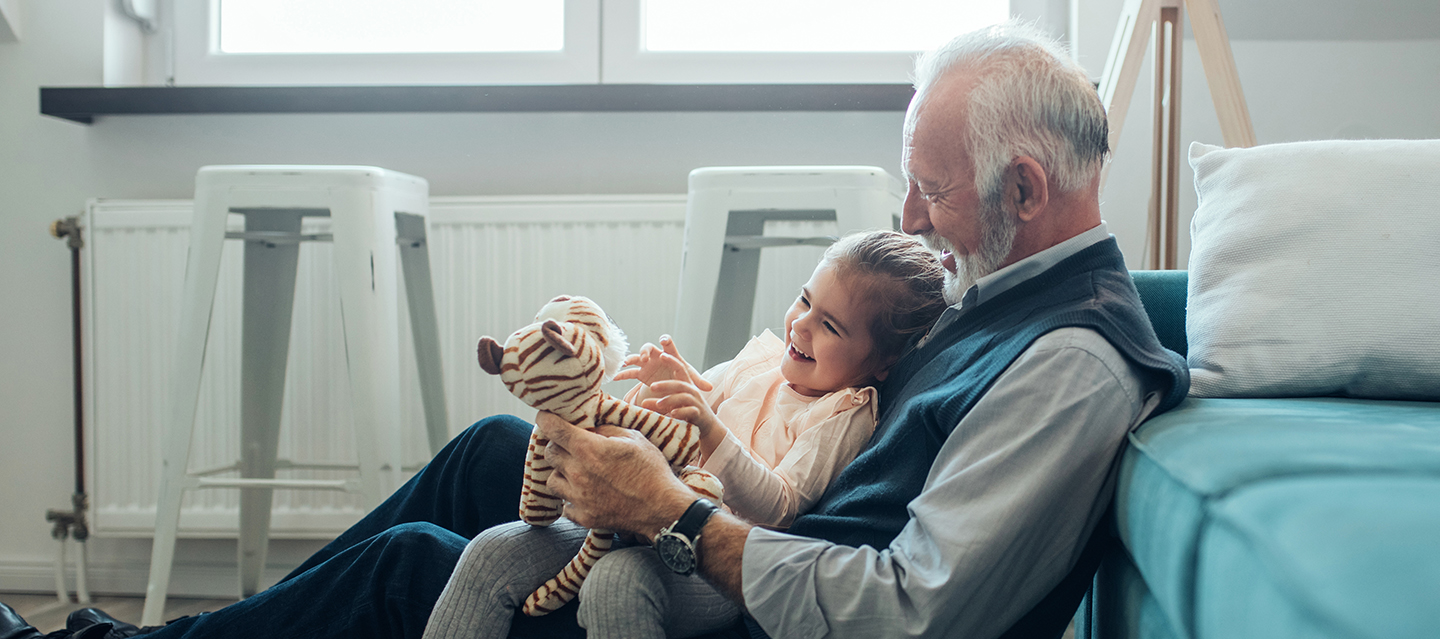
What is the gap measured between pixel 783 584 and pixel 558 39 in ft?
5.57

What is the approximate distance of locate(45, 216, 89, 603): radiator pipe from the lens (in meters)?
1.87

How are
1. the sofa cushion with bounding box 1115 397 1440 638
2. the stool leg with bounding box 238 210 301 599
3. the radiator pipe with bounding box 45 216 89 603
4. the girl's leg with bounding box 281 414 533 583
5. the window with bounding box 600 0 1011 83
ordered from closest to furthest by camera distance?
1. the sofa cushion with bounding box 1115 397 1440 638
2. the girl's leg with bounding box 281 414 533 583
3. the stool leg with bounding box 238 210 301 599
4. the radiator pipe with bounding box 45 216 89 603
5. the window with bounding box 600 0 1011 83

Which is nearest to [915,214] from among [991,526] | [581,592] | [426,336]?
[991,526]

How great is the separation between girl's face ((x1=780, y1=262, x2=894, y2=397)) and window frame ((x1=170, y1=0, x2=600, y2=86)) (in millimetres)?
Answer: 1315

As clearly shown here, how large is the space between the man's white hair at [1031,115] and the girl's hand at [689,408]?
12.5 inches

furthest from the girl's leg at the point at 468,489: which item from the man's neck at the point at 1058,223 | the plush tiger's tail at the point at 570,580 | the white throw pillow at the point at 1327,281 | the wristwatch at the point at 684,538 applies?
the white throw pillow at the point at 1327,281

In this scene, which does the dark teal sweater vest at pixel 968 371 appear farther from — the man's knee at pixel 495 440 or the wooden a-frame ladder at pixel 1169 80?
the wooden a-frame ladder at pixel 1169 80

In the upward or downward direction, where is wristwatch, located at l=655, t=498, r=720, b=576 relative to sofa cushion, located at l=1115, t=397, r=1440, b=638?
downward

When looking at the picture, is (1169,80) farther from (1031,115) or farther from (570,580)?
(570,580)

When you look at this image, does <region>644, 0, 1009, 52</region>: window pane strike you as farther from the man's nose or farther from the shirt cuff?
the shirt cuff

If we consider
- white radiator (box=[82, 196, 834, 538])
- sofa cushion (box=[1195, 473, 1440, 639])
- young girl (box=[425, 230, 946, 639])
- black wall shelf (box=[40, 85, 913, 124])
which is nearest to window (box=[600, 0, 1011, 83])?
black wall shelf (box=[40, 85, 913, 124])

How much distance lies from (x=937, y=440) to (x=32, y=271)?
2.13 m

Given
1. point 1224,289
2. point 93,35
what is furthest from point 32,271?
point 1224,289

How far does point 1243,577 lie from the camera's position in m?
0.41
